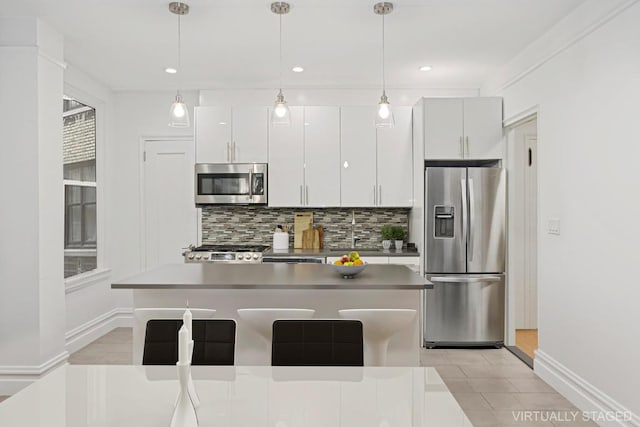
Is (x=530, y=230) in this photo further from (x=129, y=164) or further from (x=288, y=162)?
(x=129, y=164)

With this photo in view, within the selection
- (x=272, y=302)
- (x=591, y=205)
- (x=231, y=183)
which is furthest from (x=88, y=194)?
(x=591, y=205)

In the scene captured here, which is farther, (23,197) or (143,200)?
(143,200)

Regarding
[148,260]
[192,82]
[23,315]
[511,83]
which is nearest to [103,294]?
[148,260]

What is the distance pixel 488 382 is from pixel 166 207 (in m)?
3.81

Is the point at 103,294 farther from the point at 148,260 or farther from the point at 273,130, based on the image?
the point at 273,130

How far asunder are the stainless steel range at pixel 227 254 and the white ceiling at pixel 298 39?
1.77 m

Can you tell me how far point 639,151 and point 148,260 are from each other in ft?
15.7

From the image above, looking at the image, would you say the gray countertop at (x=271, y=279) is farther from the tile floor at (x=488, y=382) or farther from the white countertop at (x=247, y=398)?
the tile floor at (x=488, y=382)

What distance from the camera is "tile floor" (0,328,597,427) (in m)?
3.08

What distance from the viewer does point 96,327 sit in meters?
4.97

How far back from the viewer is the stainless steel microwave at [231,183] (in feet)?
16.5

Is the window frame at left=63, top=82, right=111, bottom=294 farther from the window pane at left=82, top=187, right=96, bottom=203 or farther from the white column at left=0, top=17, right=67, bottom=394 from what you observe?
the white column at left=0, top=17, right=67, bottom=394

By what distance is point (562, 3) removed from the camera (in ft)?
10.2

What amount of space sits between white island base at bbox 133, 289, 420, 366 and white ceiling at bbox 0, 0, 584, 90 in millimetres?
1886
